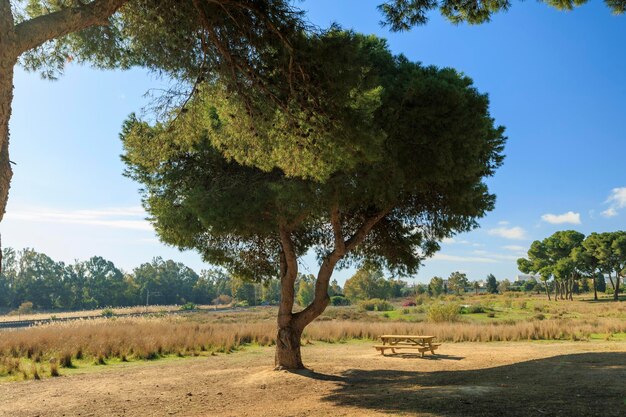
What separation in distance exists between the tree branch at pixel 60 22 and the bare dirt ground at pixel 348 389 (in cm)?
568

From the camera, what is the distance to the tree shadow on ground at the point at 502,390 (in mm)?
6055

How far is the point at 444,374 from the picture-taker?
1020 centimetres

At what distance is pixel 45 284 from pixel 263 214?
8932cm

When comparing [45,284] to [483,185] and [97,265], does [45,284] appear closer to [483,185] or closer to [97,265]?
[97,265]

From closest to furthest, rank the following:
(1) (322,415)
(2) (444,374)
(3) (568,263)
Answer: (1) (322,415)
(2) (444,374)
(3) (568,263)

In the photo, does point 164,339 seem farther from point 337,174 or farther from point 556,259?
point 556,259

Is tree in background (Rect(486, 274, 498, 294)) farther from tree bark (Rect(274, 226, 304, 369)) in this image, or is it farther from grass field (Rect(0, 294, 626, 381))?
tree bark (Rect(274, 226, 304, 369))

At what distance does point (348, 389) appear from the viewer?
8.91m

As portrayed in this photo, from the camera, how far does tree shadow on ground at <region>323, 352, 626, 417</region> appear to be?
238 inches

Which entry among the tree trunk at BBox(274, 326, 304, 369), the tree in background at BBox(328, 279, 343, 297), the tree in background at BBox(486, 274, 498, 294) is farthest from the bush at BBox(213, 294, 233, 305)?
Answer: the tree trunk at BBox(274, 326, 304, 369)

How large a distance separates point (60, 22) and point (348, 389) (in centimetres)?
753

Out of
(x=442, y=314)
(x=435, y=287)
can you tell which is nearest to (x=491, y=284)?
(x=435, y=287)

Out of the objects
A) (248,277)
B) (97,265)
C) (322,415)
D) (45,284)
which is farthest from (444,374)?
(97,265)

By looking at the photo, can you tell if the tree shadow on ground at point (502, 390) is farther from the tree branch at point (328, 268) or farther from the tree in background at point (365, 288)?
the tree in background at point (365, 288)
